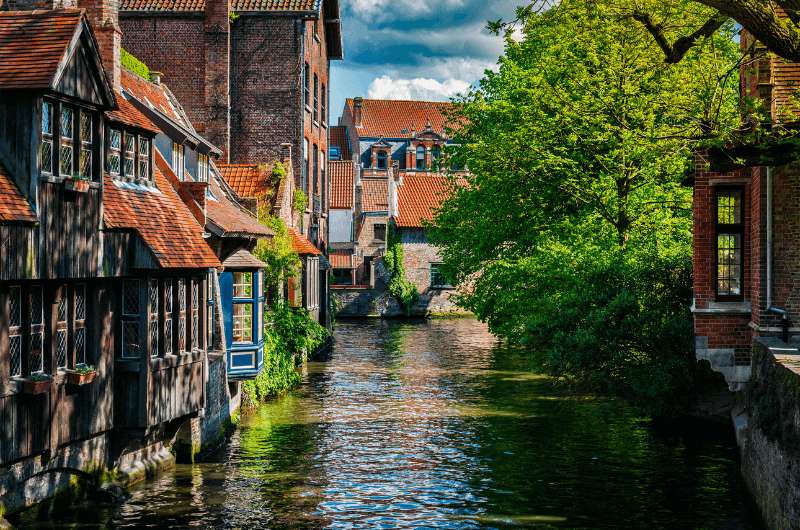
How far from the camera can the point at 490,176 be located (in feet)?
104

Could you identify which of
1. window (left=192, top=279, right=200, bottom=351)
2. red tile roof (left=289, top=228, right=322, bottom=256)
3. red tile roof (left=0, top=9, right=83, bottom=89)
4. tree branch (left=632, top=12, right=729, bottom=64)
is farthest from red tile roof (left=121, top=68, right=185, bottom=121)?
tree branch (left=632, top=12, right=729, bottom=64)

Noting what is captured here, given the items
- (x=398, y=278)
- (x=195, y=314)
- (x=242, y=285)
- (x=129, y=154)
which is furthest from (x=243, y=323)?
(x=398, y=278)

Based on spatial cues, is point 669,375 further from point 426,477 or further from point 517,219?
point 517,219

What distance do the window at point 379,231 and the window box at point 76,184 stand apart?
5324 centimetres

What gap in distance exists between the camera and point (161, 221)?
19.2 metres

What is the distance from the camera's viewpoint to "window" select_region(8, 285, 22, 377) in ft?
47.8

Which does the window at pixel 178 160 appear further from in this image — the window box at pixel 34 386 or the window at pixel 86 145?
the window box at pixel 34 386

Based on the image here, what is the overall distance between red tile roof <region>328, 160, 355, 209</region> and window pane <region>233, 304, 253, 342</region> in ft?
134

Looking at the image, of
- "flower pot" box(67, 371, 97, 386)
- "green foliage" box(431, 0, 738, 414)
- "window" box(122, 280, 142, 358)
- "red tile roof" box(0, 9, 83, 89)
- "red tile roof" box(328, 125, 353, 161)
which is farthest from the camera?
"red tile roof" box(328, 125, 353, 161)

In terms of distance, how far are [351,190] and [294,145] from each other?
88.4 ft

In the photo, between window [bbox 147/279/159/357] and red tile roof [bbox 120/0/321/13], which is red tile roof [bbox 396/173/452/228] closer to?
red tile roof [bbox 120/0/321/13]

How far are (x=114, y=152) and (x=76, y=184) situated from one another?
2.57m

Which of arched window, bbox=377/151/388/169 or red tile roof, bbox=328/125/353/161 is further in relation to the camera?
red tile roof, bbox=328/125/353/161

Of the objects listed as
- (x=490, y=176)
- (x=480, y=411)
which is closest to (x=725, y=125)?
(x=480, y=411)
